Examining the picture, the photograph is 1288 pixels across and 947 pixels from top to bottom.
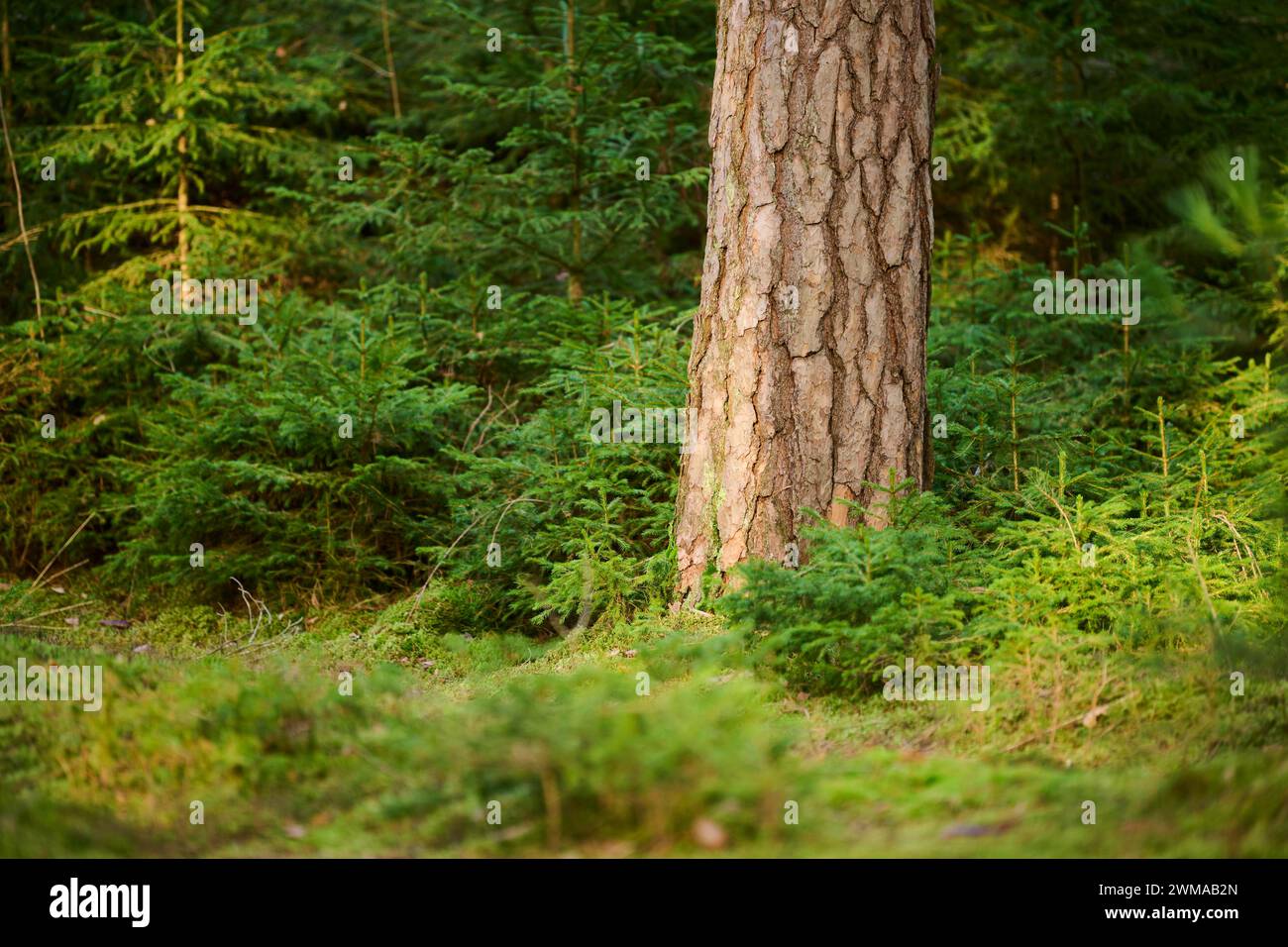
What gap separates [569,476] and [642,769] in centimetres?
310

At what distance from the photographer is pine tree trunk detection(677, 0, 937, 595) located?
15.6 feet

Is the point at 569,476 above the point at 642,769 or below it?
above

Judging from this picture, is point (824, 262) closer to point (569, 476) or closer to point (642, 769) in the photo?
point (569, 476)

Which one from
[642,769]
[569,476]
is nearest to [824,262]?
[569,476]

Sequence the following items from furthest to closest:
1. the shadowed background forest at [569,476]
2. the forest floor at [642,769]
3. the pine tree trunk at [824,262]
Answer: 1. the pine tree trunk at [824,262]
2. the shadowed background forest at [569,476]
3. the forest floor at [642,769]

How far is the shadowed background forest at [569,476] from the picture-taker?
2881 millimetres

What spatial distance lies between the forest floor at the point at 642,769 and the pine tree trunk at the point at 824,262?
1.06 metres

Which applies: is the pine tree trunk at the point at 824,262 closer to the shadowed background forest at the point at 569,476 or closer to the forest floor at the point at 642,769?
the shadowed background forest at the point at 569,476

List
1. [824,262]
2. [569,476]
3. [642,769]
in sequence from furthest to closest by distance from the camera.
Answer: [569,476] < [824,262] < [642,769]

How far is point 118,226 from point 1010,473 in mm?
7760

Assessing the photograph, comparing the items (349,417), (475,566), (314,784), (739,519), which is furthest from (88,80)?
(314,784)

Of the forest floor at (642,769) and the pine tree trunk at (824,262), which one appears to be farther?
the pine tree trunk at (824,262)

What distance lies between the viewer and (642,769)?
Result: 258 cm

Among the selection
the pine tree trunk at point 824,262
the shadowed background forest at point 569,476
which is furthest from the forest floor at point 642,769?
the pine tree trunk at point 824,262
